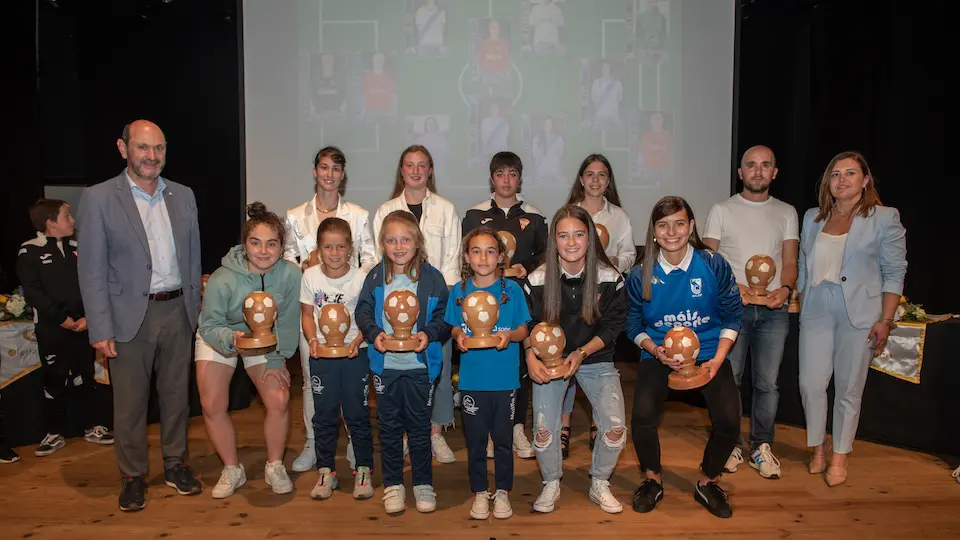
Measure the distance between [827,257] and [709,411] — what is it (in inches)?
51.9

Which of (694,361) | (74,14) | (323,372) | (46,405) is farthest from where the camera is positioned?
(74,14)

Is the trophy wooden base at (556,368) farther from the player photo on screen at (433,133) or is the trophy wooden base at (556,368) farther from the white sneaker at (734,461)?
the player photo on screen at (433,133)

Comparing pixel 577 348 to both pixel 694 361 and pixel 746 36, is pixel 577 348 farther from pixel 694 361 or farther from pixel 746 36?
pixel 746 36

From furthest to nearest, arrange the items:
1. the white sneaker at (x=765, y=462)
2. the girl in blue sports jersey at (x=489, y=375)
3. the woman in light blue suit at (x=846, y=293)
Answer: the white sneaker at (x=765, y=462) → the woman in light blue suit at (x=846, y=293) → the girl in blue sports jersey at (x=489, y=375)

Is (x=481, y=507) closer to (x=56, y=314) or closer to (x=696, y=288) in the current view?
(x=696, y=288)

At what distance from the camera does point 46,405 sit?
16.7ft

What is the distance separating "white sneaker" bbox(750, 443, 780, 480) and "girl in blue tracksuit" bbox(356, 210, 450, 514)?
6.75 feet

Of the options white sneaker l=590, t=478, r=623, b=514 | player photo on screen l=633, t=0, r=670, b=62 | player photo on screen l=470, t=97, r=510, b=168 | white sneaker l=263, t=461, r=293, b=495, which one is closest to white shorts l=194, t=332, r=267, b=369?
white sneaker l=263, t=461, r=293, b=495

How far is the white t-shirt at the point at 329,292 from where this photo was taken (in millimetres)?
3953

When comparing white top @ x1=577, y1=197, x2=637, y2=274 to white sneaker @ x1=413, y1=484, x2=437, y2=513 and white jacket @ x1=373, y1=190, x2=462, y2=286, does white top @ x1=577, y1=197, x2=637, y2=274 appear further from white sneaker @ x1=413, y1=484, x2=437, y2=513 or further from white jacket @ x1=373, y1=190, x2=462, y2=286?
white sneaker @ x1=413, y1=484, x2=437, y2=513

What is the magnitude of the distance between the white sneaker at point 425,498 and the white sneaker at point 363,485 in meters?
0.30

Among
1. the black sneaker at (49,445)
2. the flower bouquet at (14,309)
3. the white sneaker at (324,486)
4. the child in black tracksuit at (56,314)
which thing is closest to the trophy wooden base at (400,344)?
the white sneaker at (324,486)

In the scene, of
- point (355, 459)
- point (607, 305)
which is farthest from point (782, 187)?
point (355, 459)

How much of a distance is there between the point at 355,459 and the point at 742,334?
253 centimetres
